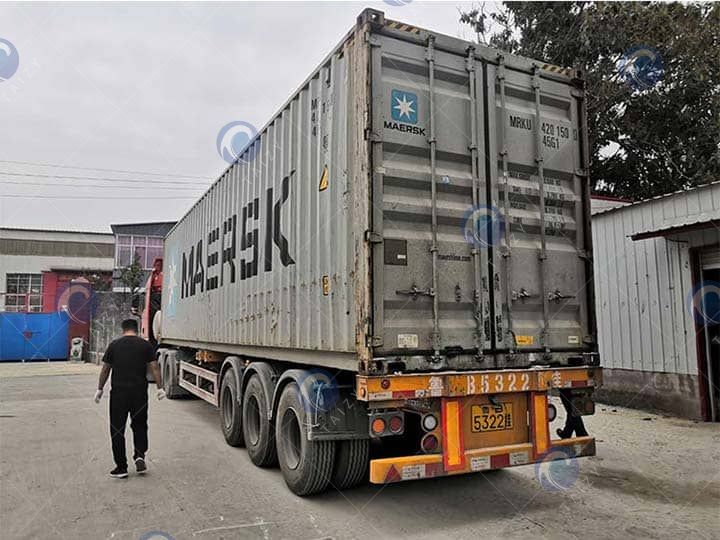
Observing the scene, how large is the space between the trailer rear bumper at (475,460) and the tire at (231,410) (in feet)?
10.2

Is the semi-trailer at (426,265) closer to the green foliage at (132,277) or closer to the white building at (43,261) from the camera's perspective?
the green foliage at (132,277)

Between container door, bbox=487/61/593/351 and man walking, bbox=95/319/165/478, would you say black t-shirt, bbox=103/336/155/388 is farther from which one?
container door, bbox=487/61/593/351

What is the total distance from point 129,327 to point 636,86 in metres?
15.1

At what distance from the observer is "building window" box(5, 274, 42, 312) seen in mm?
31969

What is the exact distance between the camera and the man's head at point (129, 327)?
6387 millimetres

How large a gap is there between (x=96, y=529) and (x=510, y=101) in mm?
4841

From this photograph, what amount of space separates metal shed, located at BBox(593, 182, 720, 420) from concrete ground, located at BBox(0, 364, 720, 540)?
1.19 meters

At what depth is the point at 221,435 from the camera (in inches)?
312

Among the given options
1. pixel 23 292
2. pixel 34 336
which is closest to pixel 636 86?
pixel 34 336

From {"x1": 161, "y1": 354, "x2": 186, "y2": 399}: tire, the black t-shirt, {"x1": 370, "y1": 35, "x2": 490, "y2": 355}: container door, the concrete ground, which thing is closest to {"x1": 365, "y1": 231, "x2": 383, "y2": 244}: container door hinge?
{"x1": 370, "y1": 35, "x2": 490, "y2": 355}: container door

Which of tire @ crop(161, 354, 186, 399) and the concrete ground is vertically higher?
tire @ crop(161, 354, 186, 399)

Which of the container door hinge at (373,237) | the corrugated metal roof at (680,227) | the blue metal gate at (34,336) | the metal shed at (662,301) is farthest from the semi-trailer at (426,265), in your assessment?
the blue metal gate at (34,336)

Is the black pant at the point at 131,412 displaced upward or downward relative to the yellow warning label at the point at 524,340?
downward

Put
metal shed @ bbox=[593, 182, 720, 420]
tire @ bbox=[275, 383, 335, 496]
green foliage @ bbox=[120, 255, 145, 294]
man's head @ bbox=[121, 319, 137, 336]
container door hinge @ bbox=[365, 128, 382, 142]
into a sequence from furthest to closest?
1. green foliage @ bbox=[120, 255, 145, 294]
2. metal shed @ bbox=[593, 182, 720, 420]
3. man's head @ bbox=[121, 319, 137, 336]
4. tire @ bbox=[275, 383, 335, 496]
5. container door hinge @ bbox=[365, 128, 382, 142]
